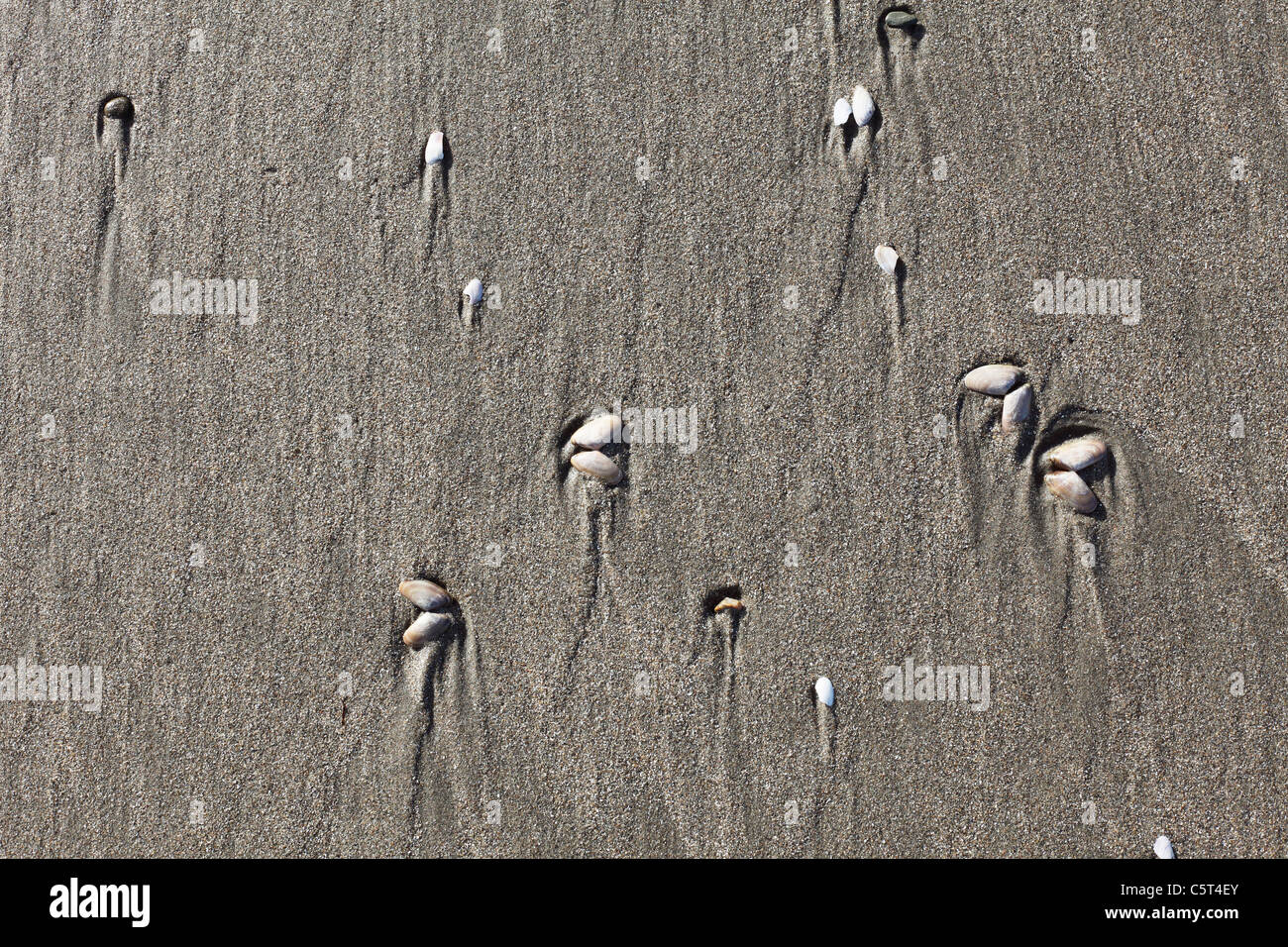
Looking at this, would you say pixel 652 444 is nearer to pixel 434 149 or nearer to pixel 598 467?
pixel 598 467

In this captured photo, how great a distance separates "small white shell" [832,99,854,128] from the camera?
2.20 m

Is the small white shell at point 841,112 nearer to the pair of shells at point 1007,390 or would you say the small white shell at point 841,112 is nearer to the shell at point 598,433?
the pair of shells at point 1007,390

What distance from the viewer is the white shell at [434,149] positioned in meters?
2.20

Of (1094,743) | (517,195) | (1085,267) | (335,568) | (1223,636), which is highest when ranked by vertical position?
(517,195)

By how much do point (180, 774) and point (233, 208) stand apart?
154 centimetres

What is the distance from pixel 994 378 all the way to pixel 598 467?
1.06 meters

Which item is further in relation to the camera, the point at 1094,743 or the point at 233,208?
the point at 233,208

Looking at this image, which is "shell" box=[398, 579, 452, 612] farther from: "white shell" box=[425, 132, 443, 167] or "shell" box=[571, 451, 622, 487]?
"white shell" box=[425, 132, 443, 167]

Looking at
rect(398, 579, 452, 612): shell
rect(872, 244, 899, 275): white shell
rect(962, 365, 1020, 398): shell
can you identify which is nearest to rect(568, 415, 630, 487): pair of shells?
rect(398, 579, 452, 612): shell

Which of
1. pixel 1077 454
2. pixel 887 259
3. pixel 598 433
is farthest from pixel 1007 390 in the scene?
pixel 598 433

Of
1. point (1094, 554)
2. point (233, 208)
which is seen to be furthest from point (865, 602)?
point (233, 208)
